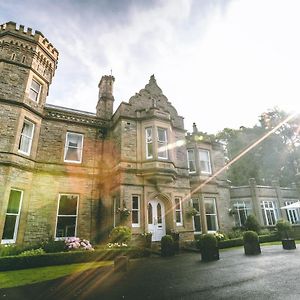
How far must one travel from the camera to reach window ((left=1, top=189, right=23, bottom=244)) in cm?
1310

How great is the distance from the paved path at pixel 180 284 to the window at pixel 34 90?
13.1 meters

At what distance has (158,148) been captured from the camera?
55.5 feet

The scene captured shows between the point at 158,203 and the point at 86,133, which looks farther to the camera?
the point at 86,133

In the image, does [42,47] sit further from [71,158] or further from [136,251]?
[136,251]

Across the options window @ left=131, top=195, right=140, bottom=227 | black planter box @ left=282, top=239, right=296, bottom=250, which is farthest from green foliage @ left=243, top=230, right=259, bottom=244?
window @ left=131, top=195, right=140, bottom=227

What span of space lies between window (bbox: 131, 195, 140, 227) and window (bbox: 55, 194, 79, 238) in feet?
13.8

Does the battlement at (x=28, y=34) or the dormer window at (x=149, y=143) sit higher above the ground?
the battlement at (x=28, y=34)

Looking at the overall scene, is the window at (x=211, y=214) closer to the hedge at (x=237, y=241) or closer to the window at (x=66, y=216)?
the hedge at (x=237, y=241)

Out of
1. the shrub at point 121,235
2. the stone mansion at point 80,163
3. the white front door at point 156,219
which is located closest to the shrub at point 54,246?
the stone mansion at point 80,163

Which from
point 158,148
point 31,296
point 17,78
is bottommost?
point 31,296

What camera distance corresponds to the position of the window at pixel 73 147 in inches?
662

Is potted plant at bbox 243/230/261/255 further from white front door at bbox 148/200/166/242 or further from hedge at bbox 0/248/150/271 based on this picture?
white front door at bbox 148/200/166/242

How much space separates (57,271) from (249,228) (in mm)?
17012

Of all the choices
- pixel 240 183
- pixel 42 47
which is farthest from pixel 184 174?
pixel 240 183
